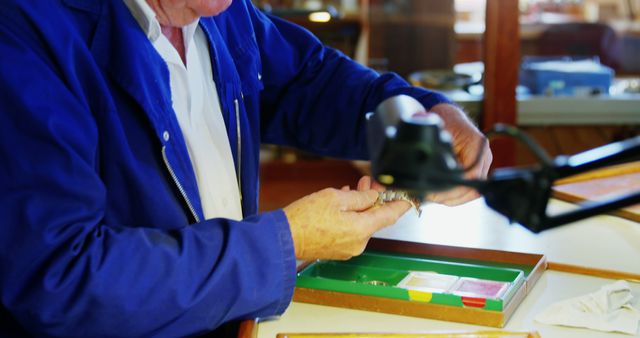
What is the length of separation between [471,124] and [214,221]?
596 millimetres

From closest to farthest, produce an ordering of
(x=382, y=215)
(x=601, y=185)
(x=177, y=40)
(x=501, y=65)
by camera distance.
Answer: (x=382, y=215) → (x=177, y=40) → (x=601, y=185) → (x=501, y=65)

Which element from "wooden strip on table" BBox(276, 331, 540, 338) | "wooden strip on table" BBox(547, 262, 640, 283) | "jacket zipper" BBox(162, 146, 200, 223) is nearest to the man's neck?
"jacket zipper" BBox(162, 146, 200, 223)

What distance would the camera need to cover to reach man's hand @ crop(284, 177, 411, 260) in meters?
1.33

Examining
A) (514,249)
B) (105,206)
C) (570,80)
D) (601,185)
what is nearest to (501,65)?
(570,80)

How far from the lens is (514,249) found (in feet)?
5.66

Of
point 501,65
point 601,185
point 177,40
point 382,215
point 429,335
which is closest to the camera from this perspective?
point 429,335

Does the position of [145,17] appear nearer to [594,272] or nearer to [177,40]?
[177,40]

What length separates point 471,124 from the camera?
5.44ft

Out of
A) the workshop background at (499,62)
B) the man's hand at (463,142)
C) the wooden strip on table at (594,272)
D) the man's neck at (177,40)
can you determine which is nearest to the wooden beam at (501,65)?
the workshop background at (499,62)

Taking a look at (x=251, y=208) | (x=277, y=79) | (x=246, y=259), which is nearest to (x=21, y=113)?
(x=246, y=259)

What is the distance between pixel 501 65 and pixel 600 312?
2157 millimetres

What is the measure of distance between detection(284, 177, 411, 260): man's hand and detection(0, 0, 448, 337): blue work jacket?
0.10 ft

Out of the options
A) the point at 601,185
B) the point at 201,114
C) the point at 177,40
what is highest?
the point at 177,40

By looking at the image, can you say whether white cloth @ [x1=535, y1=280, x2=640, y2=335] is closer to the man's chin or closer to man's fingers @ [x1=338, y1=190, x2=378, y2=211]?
man's fingers @ [x1=338, y1=190, x2=378, y2=211]
